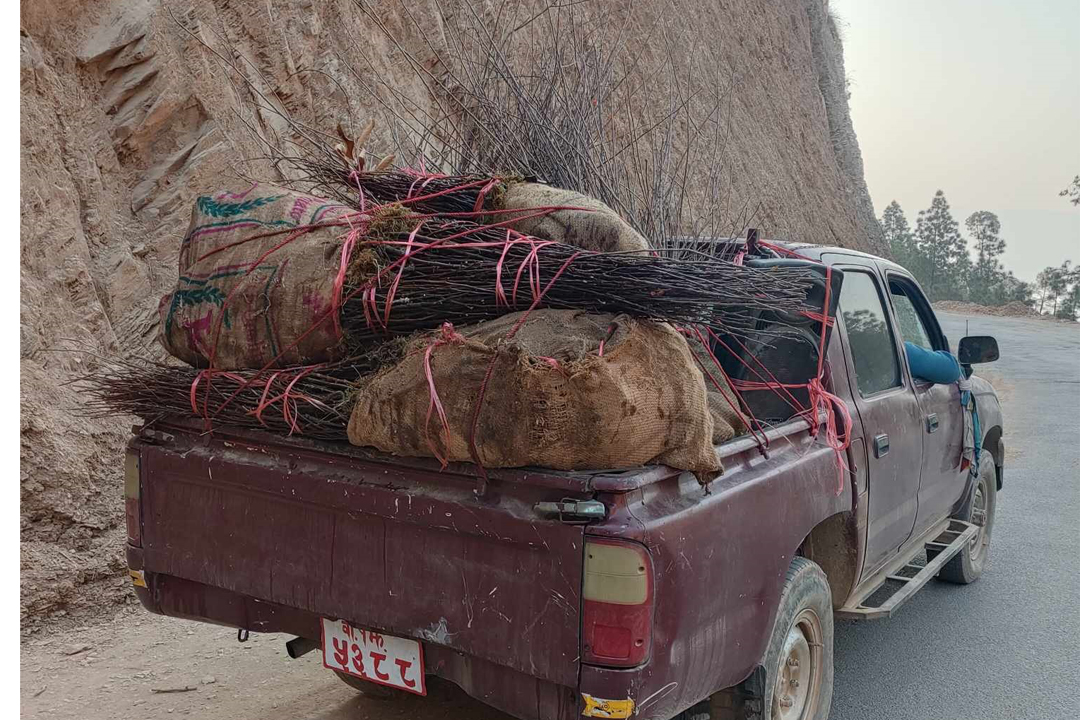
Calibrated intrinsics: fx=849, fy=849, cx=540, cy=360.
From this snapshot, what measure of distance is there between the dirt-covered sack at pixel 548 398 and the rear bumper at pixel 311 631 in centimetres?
59

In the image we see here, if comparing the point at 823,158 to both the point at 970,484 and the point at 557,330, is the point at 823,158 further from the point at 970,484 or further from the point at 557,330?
the point at 557,330

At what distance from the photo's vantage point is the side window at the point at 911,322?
465 centimetres

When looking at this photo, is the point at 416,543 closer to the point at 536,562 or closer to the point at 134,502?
the point at 536,562

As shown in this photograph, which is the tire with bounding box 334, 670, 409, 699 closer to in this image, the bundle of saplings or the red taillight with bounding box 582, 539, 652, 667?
the bundle of saplings

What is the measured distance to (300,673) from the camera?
3.91 meters

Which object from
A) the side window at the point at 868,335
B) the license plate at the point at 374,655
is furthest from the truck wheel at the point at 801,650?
the license plate at the point at 374,655

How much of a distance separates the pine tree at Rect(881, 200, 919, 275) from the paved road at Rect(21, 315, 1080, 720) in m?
68.6

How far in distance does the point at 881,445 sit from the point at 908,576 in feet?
4.28

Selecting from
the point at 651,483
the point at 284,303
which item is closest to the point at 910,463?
the point at 651,483

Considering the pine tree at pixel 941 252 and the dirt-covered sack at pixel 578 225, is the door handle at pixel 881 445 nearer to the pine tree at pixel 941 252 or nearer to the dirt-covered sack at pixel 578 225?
the dirt-covered sack at pixel 578 225

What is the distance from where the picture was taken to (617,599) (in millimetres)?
2102

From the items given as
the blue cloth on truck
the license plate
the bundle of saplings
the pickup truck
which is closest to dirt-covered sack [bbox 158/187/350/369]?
the bundle of saplings

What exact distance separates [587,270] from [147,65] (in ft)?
15.2

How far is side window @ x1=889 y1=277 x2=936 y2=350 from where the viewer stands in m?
4.65
